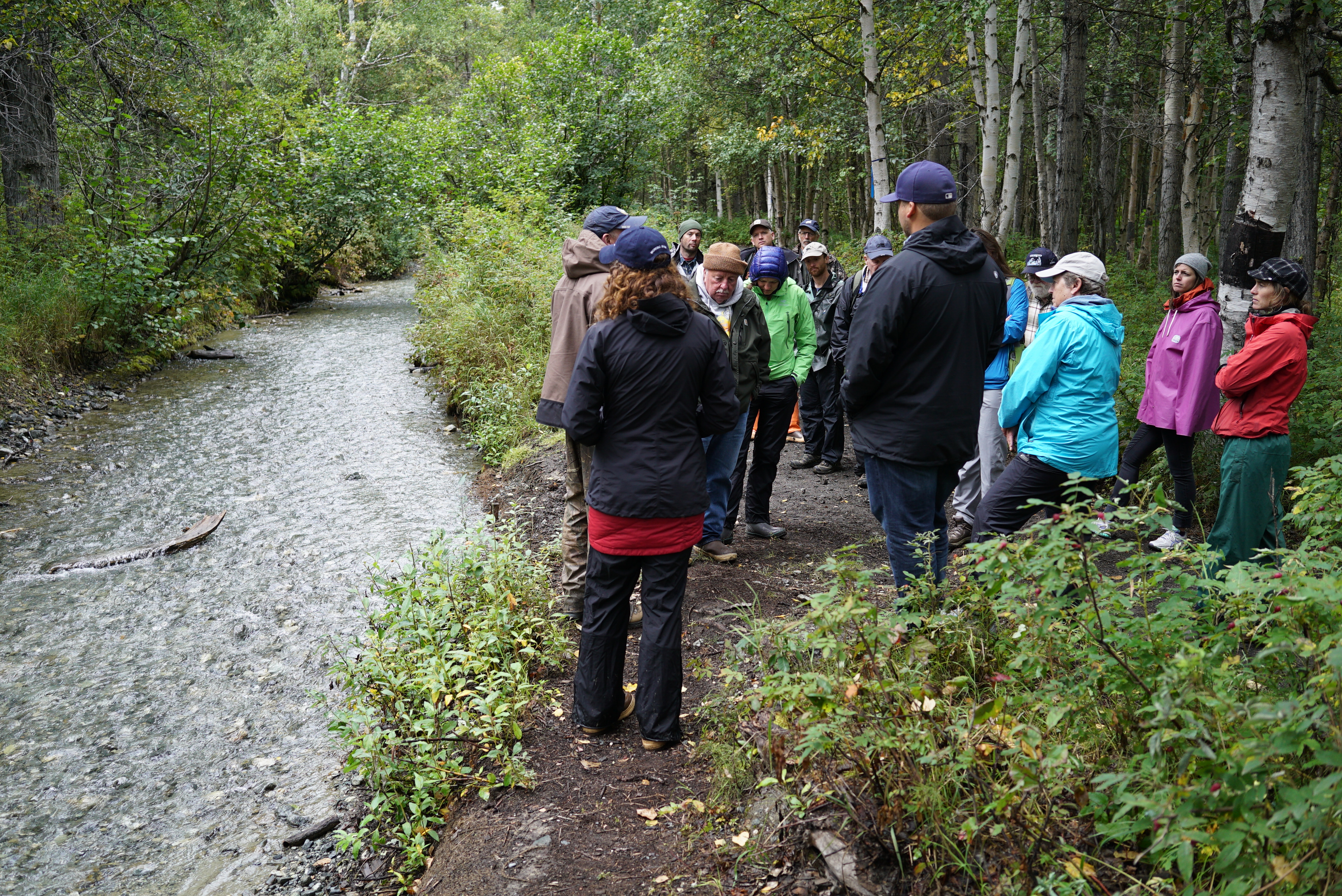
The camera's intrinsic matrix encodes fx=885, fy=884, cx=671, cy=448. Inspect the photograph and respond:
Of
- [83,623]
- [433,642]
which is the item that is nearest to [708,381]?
[433,642]

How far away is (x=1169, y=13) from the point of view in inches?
509

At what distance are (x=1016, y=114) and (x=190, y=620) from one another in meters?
10.2

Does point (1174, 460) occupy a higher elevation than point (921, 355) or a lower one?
lower

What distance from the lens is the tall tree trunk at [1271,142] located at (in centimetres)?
630

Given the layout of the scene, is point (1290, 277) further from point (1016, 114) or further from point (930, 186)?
point (1016, 114)

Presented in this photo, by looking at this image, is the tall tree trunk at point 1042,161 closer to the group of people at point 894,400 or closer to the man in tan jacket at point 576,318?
the group of people at point 894,400

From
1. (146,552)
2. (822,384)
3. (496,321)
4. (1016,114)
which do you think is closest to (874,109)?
(1016,114)

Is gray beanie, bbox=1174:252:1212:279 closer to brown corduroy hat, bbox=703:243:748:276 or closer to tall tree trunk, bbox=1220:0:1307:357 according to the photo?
tall tree trunk, bbox=1220:0:1307:357

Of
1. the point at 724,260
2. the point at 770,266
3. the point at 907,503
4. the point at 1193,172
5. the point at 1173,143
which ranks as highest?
the point at 1173,143

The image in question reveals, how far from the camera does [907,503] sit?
4262 millimetres

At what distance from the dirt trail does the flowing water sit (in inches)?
51.0

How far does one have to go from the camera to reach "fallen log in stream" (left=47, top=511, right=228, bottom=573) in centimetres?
751

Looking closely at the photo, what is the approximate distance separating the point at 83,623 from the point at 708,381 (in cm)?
544

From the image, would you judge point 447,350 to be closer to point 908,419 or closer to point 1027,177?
point 908,419
